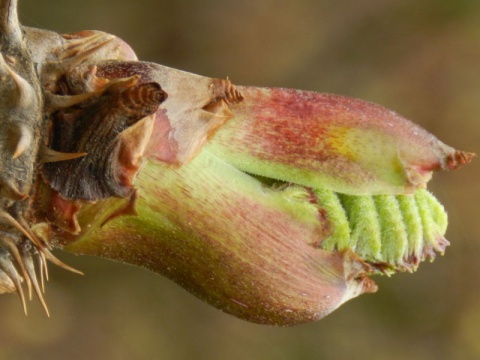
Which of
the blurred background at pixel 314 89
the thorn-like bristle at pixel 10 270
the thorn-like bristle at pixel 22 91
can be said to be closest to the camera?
the thorn-like bristle at pixel 22 91

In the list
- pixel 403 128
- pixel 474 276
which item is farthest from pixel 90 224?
pixel 474 276

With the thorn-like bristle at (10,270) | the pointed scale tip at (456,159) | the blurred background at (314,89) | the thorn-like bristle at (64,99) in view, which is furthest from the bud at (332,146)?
the blurred background at (314,89)

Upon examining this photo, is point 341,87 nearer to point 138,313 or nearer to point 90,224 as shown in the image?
point 138,313

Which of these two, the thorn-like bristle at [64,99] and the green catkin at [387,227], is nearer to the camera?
the thorn-like bristle at [64,99]

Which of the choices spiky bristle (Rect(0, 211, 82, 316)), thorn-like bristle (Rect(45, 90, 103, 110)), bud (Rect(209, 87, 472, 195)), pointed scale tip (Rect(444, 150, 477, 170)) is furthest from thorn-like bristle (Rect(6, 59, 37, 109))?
pointed scale tip (Rect(444, 150, 477, 170))

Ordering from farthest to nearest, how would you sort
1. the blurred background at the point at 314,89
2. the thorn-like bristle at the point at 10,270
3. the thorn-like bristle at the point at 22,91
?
the blurred background at the point at 314,89, the thorn-like bristle at the point at 10,270, the thorn-like bristle at the point at 22,91

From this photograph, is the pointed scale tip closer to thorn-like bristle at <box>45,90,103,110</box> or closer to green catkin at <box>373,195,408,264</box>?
green catkin at <box>373,195,408,264</box>

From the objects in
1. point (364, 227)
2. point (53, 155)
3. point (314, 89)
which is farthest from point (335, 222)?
point (314, 89)

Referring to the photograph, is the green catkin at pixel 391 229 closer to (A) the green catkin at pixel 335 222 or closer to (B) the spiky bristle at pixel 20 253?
(A) the green catkin at pixel 335 222
